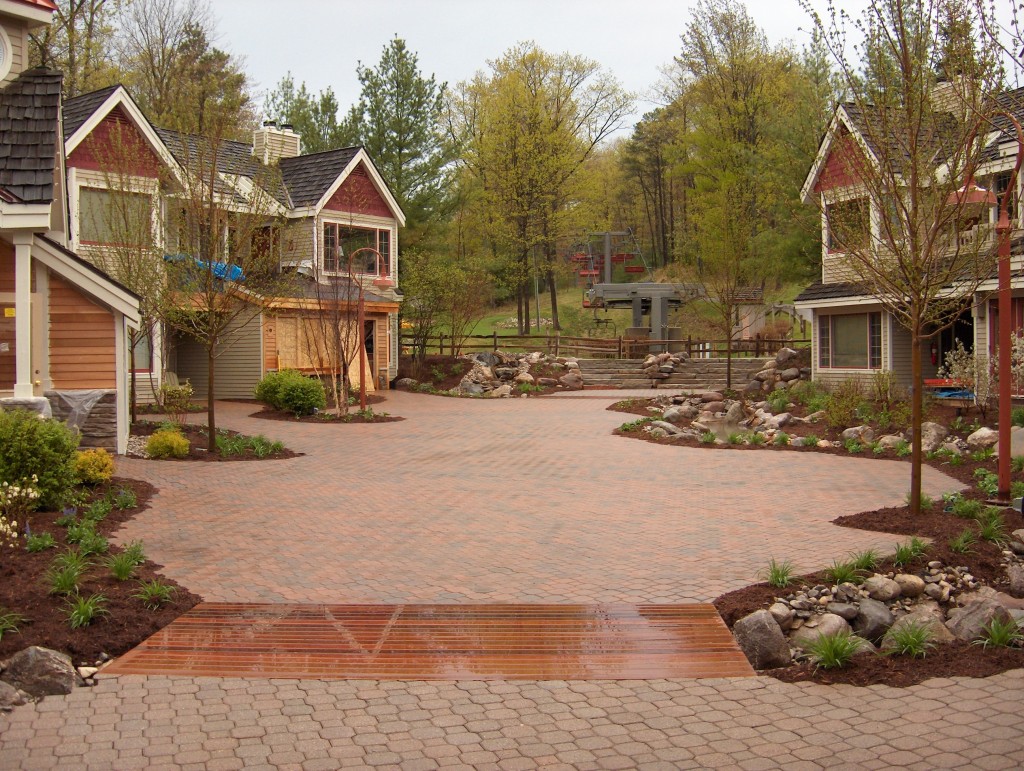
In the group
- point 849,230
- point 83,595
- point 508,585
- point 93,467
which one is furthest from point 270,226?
point 508,585

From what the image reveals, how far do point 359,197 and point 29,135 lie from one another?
17.8 meters

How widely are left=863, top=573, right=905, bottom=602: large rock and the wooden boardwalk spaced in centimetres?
124

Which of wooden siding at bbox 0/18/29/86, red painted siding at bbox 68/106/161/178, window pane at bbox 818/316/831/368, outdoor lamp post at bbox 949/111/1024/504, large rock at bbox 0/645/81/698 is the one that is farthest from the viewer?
window pane at bbox 818/316/831/368

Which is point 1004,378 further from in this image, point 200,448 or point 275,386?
point 275,386

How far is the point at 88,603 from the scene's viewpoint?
245 inches

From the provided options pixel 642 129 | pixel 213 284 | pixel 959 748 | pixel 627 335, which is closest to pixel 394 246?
pixel 627 335

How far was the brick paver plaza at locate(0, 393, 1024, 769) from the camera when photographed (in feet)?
15.0

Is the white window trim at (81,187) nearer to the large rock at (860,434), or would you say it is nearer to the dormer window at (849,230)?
the dormer window at (849,230)

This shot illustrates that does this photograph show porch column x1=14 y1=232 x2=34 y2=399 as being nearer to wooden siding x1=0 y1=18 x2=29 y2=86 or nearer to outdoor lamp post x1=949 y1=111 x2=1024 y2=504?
wooden siding x1=0 y1=18 x2=29 y2=86

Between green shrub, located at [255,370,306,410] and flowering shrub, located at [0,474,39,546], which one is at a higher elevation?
green shrub, located at [255,370,306,410]

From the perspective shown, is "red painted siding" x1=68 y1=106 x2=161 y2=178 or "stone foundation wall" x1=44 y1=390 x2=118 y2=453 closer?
"stone foundation wall" x1=44 y1=390 x2=118 y2=453

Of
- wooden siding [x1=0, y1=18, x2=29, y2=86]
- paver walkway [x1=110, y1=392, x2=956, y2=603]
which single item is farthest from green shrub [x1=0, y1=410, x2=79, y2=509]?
wooden siding [x1=0, y1=18, x2=29, y2=86]

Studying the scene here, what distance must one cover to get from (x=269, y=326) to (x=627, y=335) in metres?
18.8

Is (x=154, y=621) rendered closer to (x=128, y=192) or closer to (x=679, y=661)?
(x=679, y=661)
